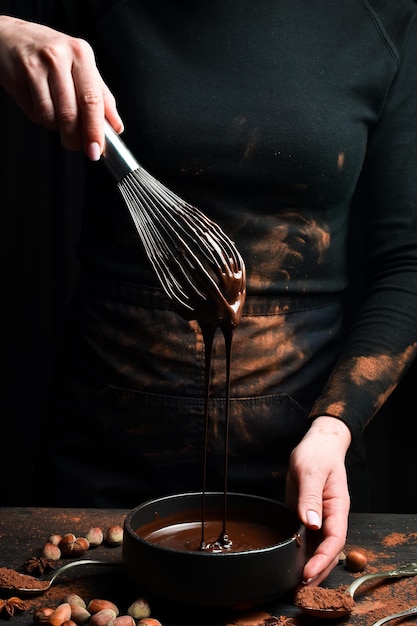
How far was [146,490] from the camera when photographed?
4.53 feet

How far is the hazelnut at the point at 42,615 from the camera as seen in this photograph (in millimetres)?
867

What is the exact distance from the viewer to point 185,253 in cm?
103

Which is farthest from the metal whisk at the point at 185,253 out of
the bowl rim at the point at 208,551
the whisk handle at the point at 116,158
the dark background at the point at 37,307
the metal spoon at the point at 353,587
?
the dark background at the point at 37,307

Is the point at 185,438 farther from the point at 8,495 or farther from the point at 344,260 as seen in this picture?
the point at 8,495

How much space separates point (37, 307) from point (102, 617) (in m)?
1.16

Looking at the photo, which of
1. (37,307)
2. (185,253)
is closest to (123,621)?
(185,253)

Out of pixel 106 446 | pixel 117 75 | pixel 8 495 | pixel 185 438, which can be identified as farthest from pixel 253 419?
pixel 8 495

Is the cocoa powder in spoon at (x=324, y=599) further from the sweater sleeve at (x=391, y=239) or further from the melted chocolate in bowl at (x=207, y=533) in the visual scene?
the sweater sleeve at (x=391, y=239)

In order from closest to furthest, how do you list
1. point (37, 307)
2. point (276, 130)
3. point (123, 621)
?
1. point (123, 621)
2. point (276, 130)
3. point (37, 307)

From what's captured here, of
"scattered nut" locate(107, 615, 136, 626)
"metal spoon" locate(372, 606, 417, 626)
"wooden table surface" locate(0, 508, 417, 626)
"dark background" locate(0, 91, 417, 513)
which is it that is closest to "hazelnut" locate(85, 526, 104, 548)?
"wooden table surface" locate(0, 508, 417, 626)

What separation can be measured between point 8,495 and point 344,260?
1002mm

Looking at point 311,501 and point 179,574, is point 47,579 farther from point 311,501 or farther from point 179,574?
point 311,501

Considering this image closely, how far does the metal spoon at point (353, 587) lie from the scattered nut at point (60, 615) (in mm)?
239

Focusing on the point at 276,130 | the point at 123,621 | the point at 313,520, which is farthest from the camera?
the point at 276,130
